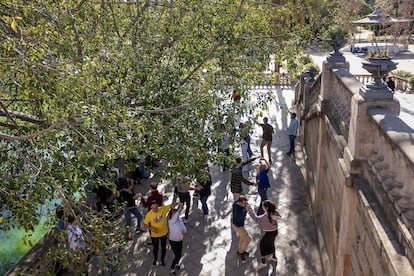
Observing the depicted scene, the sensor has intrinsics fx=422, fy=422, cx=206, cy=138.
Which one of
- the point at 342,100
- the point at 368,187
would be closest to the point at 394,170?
the point at 368,187

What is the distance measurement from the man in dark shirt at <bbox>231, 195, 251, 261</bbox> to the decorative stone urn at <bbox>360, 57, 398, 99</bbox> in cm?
337

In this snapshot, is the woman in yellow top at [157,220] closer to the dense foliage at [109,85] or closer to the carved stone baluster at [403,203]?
the dense foliage at [109,85]

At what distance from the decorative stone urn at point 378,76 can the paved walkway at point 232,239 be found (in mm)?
3377

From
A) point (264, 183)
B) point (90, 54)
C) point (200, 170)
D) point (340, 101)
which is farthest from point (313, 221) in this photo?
point (90, 54)

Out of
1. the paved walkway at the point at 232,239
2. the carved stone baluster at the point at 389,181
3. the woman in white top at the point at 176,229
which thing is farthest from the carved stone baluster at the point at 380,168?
the woman in white top at the point at 176,229

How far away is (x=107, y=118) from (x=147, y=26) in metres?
5.02

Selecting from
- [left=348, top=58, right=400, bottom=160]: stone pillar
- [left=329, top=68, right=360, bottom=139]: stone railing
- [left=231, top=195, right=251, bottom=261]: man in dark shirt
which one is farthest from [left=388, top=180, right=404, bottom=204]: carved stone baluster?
[left=231, top=195, right=251, bottom=261]: man in dark shirt

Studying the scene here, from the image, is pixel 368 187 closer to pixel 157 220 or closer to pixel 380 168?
pixel 380 168

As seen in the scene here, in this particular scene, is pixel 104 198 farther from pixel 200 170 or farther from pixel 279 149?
pixel 279 149

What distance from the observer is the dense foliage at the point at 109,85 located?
510 cm

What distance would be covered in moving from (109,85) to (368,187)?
4809mm

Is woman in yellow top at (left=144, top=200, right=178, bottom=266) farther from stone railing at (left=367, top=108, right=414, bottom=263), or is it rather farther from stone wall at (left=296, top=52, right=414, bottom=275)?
stone railing at (left=367, top=108, right=414, bottom=263)

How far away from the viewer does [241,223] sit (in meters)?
8.16

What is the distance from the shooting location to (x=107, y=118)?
5.43m
